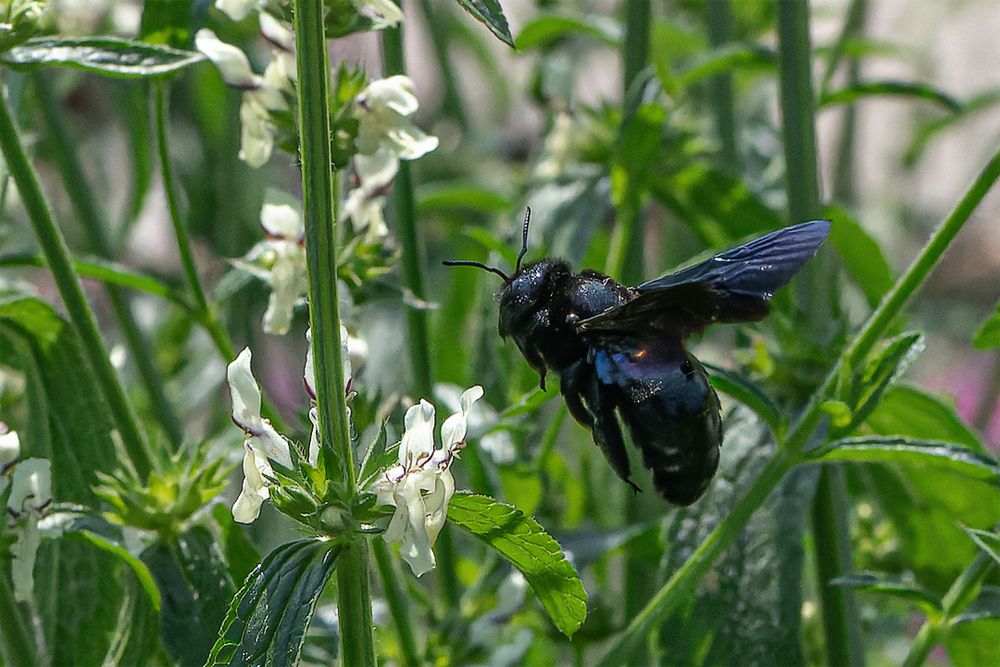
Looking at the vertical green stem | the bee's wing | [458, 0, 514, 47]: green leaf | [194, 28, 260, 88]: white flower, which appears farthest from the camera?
the vertical green stem

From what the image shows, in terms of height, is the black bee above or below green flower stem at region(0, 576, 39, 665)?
above

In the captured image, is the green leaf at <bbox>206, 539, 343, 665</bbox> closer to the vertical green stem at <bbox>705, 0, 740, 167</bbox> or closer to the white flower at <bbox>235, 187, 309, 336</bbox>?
the white flower at <bbox>235, 187, 309, 336</bbox>

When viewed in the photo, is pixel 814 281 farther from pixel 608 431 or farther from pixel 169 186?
pixel 169 186

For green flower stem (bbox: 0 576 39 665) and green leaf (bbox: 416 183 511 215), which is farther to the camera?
green leaf (bbox: 416 183 511 215)

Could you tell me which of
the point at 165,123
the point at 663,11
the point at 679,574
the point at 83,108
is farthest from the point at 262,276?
the point at 83,108

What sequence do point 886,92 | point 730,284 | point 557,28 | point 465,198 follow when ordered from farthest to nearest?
point 465,198
point 557,28
point 886,92
point 730,284

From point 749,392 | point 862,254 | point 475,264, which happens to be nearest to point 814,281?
point 862,254

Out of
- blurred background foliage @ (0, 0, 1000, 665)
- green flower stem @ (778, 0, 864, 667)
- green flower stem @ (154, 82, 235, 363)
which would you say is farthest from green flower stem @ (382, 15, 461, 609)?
green flower stem @ (778, 0, 864, 667)

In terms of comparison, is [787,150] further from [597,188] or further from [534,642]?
[534,642]
